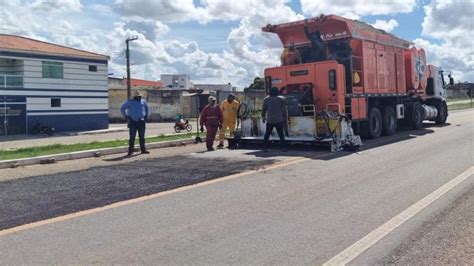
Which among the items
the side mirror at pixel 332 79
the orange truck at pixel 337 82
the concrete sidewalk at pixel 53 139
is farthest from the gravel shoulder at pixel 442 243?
the concrete sidewalk at pixel 53 139

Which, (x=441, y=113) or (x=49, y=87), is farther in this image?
(x=49, y=87)

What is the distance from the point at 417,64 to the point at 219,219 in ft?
54.3

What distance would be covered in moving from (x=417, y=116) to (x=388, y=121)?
3.48 meters

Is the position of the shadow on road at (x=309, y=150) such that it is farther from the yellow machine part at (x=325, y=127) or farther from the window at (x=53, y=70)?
the window at (x=53, y=70)

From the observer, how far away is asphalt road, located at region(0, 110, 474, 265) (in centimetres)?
513

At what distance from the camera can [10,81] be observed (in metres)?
31.0

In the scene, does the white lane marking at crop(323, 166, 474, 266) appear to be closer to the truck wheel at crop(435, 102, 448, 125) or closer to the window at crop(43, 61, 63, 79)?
the truck wheel at crop(435, 102, 448, 125)

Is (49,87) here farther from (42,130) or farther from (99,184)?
(99,184)

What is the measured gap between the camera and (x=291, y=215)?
6609mm

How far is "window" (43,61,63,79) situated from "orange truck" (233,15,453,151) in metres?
20.2

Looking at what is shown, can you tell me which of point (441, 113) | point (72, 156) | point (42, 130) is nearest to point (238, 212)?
point (72, 156)

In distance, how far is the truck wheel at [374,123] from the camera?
16578 millimetres

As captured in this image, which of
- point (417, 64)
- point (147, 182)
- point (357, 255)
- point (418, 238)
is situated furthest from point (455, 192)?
point (417, 64)

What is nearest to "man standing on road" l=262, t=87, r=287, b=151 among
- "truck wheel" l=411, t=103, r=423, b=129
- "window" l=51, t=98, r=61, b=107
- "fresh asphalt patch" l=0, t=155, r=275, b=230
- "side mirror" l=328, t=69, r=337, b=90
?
"side mirror" l=328, t=69, r=337, b=90
